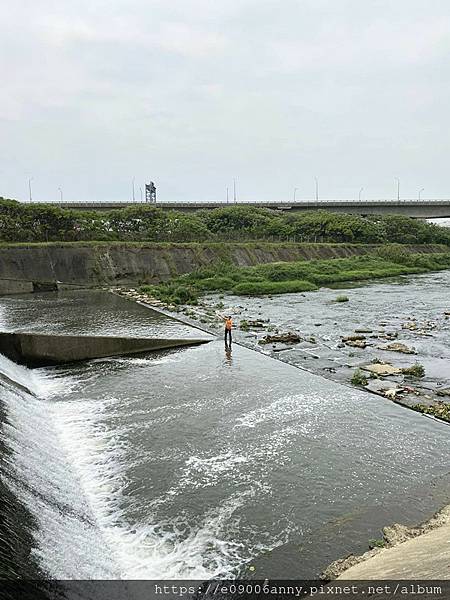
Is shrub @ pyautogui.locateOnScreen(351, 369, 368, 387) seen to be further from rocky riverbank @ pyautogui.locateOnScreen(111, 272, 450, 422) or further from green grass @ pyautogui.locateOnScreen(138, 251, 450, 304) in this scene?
green grass @ pyautogui.locateOnScreen(138, 251, 450, 304)

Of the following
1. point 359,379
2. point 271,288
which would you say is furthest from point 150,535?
point 271,288

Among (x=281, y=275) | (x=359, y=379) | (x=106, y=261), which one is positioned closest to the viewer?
(x=359, y=379)

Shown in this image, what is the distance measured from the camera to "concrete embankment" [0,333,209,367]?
19.0 metres

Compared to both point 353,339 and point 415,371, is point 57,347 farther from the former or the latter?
point 415,371

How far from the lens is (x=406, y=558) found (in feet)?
21.9

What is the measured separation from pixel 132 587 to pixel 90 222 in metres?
59.9

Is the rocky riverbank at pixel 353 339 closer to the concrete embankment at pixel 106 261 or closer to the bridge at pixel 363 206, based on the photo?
the concrete embankment at pixel 106 261

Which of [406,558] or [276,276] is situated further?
[276,276]

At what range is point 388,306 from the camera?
113ft

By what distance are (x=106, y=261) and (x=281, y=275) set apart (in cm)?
1852

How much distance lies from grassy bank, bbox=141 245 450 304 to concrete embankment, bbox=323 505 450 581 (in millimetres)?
28868

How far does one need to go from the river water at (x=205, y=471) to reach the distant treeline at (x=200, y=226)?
142ft

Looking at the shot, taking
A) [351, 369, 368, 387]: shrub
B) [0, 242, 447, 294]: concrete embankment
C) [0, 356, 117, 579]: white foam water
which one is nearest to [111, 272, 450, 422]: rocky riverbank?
[351, 369, 368, 387]: shrub

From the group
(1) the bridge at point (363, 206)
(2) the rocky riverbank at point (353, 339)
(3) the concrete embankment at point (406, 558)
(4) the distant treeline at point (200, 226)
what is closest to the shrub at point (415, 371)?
(2) the rocky riverbank at point (353, 339)
